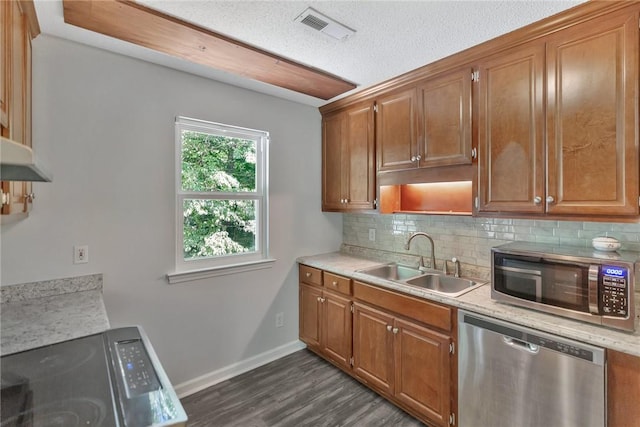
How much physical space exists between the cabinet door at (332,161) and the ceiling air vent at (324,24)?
48.1 inches

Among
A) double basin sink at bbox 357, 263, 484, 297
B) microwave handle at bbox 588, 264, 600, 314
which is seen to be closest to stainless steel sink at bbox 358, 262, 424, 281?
double basin sink at bbox 357, 263, 484, 297

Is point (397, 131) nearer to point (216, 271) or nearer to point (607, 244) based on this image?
point (607, 244)

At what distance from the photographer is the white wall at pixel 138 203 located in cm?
182

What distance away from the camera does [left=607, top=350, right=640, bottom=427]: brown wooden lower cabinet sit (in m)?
1.27

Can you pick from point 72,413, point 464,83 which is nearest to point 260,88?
point 464,83

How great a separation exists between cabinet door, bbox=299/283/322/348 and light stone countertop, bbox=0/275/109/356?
1687 mm

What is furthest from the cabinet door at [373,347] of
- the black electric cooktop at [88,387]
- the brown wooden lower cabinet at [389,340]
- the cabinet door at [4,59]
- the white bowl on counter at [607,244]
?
the cabinet door at [4,59]

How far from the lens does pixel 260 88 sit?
2.67 meters

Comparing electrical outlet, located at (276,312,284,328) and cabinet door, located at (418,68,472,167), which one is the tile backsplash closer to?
cabinet door, located at (418,68,472,167)

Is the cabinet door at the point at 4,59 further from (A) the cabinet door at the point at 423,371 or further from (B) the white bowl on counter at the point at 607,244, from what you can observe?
(B) the white bowl on counter at the point at 607,244

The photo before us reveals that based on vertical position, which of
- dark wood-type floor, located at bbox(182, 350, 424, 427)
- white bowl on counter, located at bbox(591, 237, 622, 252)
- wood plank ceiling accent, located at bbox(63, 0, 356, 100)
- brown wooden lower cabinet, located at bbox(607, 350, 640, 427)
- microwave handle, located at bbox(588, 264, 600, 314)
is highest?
wood plank ceiling accent, located at bbox(63, 0, 356, 100)

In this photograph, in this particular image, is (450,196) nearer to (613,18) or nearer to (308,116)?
(613,18)

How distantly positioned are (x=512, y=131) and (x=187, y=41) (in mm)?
2062

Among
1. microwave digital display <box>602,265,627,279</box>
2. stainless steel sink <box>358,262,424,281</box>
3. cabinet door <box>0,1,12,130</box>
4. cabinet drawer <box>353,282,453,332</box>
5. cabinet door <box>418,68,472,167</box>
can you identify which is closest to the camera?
cabinet door <box>0,1,12,130</box>
